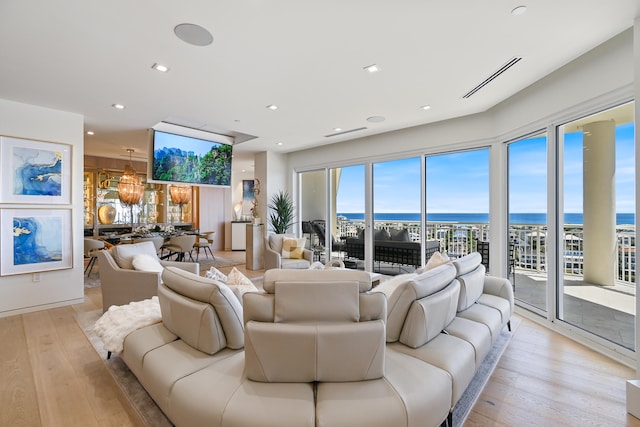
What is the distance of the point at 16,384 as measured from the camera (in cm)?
226

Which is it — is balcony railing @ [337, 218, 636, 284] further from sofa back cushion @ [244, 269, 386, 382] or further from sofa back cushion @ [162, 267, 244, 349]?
sofa back cushion @ [162, 267, 244, 349]

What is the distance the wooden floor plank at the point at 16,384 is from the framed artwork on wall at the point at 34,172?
1.71 meters

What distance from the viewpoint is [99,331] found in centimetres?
241

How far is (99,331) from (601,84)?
5.10m

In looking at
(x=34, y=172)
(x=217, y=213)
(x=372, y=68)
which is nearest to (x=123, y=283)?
(x=34, y=172)

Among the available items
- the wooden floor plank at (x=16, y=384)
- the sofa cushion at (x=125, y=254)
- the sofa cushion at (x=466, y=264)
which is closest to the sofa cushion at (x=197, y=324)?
the wooden floor plank at (x=16, y=384)

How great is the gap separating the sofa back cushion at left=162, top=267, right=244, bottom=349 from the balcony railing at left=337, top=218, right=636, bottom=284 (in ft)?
11.4

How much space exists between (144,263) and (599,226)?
5.20 m

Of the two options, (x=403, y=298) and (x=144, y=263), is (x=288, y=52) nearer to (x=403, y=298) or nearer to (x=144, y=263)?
(x=403, y=298)

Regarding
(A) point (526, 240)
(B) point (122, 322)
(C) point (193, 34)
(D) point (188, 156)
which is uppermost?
(C) point (193, 34)

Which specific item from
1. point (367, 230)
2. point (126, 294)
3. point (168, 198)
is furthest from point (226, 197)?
point (126, 294)

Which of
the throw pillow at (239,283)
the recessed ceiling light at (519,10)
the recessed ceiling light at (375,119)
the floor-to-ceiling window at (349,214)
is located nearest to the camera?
the recessed ceiling light at (519,10)

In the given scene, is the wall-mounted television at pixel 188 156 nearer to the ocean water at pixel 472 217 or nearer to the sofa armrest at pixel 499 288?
the ocean water at pixel 472 217

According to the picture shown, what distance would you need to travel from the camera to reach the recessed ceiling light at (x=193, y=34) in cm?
225
